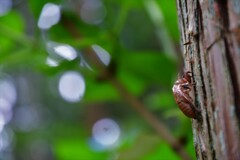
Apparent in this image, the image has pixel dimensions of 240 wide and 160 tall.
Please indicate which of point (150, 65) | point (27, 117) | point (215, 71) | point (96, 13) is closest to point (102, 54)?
point (150, 65)

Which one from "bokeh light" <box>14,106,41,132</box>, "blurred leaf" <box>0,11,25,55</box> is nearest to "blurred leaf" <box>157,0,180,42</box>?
"blurred leaf" <box>0,11,25,55</box>

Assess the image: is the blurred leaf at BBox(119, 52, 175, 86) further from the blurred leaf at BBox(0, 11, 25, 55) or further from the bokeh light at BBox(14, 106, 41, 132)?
the bokeh light at BBox(14, 106, 41, 132)

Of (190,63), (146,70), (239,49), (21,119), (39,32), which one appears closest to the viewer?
(239,49)

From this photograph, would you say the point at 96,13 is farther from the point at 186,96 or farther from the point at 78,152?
the point at 186,96

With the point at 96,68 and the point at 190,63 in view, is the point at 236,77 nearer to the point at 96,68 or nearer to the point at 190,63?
the point at 190,63

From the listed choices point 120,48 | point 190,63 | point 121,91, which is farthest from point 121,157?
point 190,63

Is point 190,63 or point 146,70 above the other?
point 190,63

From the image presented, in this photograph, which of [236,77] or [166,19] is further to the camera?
[166,19]
